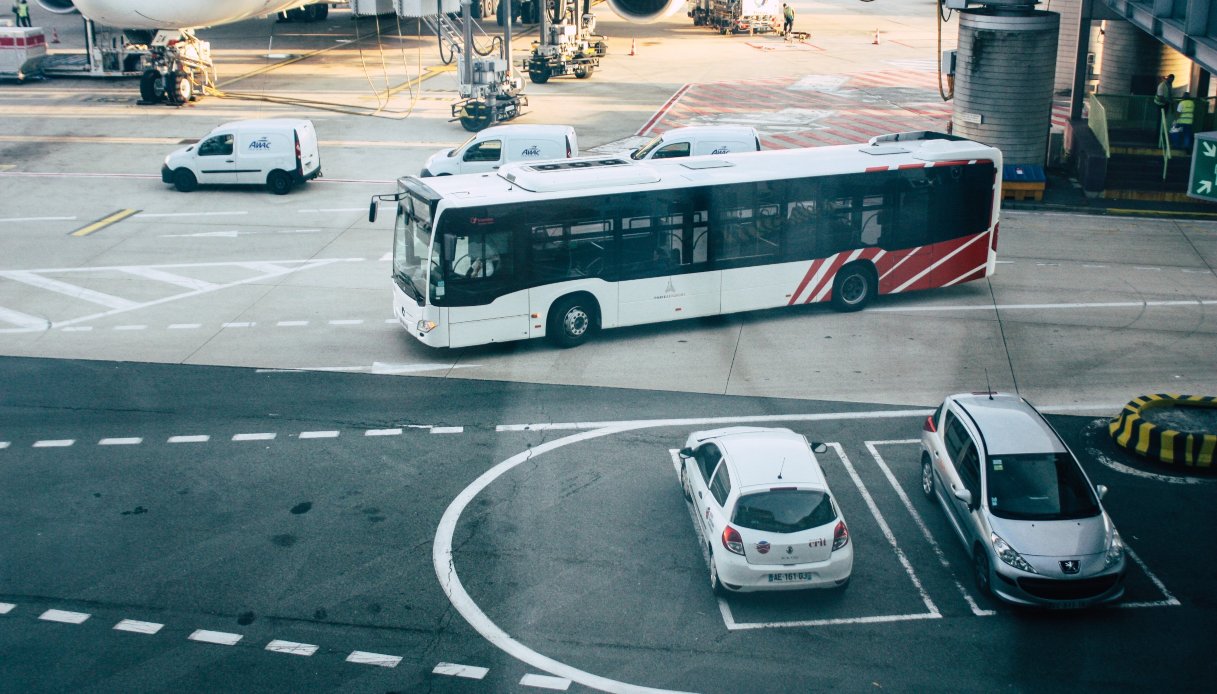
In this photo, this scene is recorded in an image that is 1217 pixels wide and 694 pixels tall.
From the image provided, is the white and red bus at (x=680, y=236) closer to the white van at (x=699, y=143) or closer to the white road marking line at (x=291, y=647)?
the white van at (x=699, y=143)

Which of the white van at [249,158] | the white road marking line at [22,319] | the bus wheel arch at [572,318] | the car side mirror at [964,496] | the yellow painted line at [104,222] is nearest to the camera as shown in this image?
the car side mirror at [964,496]

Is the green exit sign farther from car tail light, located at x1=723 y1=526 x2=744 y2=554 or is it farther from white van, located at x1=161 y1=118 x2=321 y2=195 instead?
white van, located at x1=161 y1=118 x2=321 y2=195

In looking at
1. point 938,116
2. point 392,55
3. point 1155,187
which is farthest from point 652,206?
point 392,55

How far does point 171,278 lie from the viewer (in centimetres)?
2655

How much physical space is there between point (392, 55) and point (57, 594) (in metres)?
45.8

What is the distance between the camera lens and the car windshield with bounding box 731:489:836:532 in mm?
13898

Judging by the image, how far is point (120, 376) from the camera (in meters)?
21.1

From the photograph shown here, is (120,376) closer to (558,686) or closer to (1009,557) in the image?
(558,686)

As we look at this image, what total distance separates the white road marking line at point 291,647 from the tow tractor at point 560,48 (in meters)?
38.1

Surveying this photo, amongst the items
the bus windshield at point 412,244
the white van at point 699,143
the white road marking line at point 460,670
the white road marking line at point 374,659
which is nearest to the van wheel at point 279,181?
the white van at point 699,143

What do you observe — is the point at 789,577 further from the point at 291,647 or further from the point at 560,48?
the point at 560,48

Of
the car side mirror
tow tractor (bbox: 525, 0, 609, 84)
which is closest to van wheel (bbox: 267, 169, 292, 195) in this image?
tow tractor (bbox: 525, 0, 609, 84)

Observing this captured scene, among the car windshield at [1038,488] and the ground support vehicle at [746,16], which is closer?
the car windshield at [1038,488]

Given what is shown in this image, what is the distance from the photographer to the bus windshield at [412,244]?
21.3m
